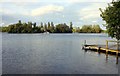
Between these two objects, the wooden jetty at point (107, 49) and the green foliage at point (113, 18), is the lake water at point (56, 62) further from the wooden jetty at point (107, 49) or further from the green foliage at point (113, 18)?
the green foliage at point (113, 18)

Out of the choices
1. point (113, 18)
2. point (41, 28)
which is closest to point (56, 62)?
point (113, 18)

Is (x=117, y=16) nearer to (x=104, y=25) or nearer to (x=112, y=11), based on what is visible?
(x=112, y=11)

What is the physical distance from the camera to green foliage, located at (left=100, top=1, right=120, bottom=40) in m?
30.2

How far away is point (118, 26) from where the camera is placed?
30.9 meters

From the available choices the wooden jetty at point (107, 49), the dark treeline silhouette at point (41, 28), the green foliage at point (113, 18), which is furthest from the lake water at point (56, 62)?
the dark treeline silhouette at point (41, 28)

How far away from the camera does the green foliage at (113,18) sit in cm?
3017

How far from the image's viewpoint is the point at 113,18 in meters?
30.4

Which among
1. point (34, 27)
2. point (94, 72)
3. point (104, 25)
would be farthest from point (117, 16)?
point (34, 27)

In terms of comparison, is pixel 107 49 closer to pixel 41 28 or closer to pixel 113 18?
pixel 113 18

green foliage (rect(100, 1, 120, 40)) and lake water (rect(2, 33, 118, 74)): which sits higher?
green foliage (rect(100, 1, 120, 40))

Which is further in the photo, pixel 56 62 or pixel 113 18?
pixel 113 18

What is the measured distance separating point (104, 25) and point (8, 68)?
16206 mm

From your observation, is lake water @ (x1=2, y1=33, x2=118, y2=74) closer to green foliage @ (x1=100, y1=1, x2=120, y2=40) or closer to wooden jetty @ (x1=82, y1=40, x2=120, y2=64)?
wooden jetty @ (x1=82, y1=40, x2=120, y2=64)

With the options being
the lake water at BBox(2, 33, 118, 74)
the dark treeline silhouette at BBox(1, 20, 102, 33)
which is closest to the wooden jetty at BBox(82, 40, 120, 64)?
the lake water at BBox(2, 33, 118, 74)
